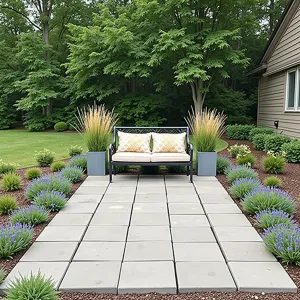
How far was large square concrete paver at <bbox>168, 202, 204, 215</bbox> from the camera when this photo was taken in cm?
377

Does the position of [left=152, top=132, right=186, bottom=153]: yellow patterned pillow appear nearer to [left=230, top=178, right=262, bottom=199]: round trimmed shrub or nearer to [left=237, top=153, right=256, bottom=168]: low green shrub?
[left=237, top=153, right=256, bottom=168]: low green shrub

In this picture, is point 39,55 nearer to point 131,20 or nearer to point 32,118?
point 32,118

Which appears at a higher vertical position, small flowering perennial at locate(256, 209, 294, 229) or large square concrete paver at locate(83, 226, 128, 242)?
small flowering perennial at locate(256, 209, 294, 229)

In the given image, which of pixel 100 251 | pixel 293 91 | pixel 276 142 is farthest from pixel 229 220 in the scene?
pixel 293 91

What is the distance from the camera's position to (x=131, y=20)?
13875 mm

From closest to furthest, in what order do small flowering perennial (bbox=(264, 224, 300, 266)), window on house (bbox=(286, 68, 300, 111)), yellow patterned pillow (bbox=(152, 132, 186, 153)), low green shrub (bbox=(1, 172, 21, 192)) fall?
small flowering perennial (bbox=(264, 224, 300, 266))
low green shrub (bbox=(1, 172, 21, 192))
yellow patterned pillow (bbox=(152, 132, 186, 153))
window on house (bbox=(286, 68, 300, 111))

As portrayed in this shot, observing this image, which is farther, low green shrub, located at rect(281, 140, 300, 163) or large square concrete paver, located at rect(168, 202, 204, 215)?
low green shrub, located at rect(281, 140, 300, 163)

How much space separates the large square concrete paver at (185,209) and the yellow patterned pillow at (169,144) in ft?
5.76

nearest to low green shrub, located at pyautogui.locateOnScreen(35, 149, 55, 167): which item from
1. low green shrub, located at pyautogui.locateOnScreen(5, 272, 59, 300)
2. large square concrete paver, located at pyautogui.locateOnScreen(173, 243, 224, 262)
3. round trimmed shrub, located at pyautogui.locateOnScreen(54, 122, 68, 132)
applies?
large square concrete paver, located at pyautogui.locateOnScreen(173, 243, 224, 262)

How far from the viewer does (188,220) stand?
3498mm

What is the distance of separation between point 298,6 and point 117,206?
800cm

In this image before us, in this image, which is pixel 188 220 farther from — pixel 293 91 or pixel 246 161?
pixel 293 91

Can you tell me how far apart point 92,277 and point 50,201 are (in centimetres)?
174

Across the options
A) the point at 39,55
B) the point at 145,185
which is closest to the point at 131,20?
the point at 39,55
